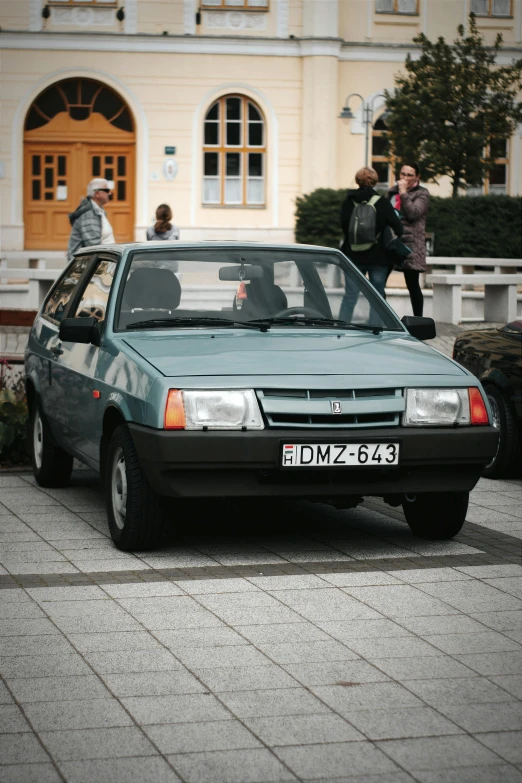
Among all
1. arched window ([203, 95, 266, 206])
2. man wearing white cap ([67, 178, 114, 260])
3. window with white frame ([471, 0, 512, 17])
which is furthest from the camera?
window with white frame ([471, 0, 512, 17])

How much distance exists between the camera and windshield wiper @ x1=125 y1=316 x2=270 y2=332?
24.2 feet

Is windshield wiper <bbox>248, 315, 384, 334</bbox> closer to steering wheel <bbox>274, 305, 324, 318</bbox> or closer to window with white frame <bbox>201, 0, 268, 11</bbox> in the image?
steering wheel <bbox>274, 305, 324, 318</bbox>

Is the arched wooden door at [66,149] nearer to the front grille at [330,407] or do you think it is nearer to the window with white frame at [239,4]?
the window with white frame at [239,4]

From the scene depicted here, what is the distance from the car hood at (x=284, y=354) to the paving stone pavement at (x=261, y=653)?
91 cm

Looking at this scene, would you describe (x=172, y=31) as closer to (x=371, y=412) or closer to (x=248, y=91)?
(x=248, y=91)

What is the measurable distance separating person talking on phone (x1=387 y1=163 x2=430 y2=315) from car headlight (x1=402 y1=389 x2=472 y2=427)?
799 centimetres

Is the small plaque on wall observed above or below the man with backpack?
above

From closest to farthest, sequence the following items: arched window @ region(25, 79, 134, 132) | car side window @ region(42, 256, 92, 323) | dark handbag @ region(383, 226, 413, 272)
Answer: car side window @ region(42, 256, 92, 323) → dark handbag @ region(383, 226, 413, 272) → arched window @ region(25, 79, 134, 132)

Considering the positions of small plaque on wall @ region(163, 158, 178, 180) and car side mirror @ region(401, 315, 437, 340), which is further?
small plaque on wall @ region(163, 158, 178, 180)

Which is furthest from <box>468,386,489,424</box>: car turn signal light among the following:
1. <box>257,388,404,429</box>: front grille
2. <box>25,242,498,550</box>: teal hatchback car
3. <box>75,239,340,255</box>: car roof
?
<box>75,239,340,255</box>: car roof

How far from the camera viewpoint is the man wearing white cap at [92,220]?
1403 cm

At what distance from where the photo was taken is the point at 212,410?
21.0ft

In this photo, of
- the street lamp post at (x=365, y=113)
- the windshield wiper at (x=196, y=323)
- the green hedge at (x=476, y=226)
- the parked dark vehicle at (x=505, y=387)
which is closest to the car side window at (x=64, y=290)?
the windshield wiper at (x=196, y=323)

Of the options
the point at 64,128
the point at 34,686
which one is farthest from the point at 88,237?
the point at 64,128
